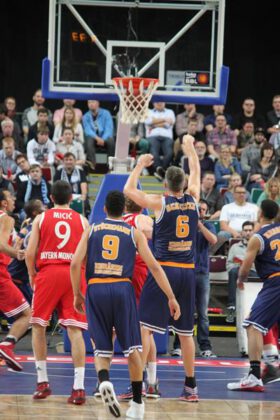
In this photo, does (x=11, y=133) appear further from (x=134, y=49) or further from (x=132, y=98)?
(x=132, y=98)

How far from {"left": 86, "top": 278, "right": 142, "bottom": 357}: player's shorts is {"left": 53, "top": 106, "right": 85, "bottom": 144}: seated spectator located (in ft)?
32.6

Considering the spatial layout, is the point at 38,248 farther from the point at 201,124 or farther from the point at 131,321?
the point at 201,124

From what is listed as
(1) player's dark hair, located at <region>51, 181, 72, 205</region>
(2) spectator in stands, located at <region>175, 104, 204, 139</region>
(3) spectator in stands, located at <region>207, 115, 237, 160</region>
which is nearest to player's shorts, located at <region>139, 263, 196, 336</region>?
(1) player's dark hair, located at <region>51, 181, 72, 205</region>

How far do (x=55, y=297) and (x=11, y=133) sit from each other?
9.57m

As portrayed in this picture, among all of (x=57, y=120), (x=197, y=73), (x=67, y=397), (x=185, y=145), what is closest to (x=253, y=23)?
(x=57, y=120)

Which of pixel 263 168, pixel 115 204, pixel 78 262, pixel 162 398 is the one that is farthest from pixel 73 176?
pixel 78 262

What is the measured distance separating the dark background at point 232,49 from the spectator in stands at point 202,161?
5876 millimetres

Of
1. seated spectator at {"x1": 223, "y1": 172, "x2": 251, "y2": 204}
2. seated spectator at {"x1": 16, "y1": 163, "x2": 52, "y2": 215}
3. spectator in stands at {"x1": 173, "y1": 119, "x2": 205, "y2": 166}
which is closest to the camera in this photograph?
seated spectator at {"x1": 16, "y1": 163, "x2": 52, "y2": 215}

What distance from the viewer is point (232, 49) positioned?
79.1ft

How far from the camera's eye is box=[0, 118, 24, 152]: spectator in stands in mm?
18641

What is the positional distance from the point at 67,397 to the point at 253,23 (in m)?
16.0

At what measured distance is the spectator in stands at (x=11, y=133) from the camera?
18641 mm

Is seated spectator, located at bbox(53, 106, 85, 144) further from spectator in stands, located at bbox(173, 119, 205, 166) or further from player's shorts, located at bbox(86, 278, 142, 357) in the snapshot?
player's shorts, located at bbox(86, 278, 142, 357)

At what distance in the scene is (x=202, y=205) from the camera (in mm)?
13438
